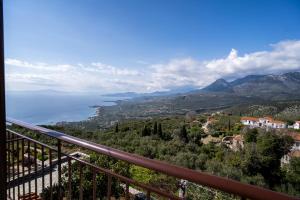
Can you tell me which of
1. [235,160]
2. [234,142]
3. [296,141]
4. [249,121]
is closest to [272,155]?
[235,160]

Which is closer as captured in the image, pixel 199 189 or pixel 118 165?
pixel 118 165

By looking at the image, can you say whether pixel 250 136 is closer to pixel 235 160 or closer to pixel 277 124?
pixel 235 160

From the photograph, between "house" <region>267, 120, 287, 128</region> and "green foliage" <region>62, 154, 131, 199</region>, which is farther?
"house" <region>267, 120, 287, 128</region>

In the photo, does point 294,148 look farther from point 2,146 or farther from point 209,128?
point 2,146

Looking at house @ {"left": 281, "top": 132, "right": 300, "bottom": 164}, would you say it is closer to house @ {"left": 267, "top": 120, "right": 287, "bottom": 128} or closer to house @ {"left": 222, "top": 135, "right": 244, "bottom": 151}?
house @ {"left": 222, "top": 135, "right": 244, "bottom": 151}

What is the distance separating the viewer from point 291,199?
830 millimetres

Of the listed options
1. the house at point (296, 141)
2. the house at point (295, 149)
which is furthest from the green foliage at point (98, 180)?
the house at point (296, 141)

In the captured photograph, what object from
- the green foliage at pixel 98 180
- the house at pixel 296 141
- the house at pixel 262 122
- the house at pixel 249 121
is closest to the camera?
the green foliage at pixel 98 180

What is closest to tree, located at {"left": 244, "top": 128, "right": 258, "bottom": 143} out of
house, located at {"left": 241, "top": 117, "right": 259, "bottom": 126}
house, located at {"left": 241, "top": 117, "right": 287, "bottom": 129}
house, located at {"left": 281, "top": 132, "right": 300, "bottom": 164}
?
house, located at {"left": 281, "top": 132, "right": 300, "bottom": 164}

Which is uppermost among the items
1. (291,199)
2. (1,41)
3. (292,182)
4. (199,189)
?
(1,41)

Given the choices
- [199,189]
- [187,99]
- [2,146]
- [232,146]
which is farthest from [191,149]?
[187,99]

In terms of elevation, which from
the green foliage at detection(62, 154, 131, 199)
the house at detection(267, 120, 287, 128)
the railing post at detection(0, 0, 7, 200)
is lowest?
the house at detection(267, 120, 287, 128)

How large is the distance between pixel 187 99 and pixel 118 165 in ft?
459

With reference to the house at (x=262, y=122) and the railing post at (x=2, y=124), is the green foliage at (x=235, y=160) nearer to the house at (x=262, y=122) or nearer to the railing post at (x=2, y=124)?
the railing post at (x=2, y=124)
